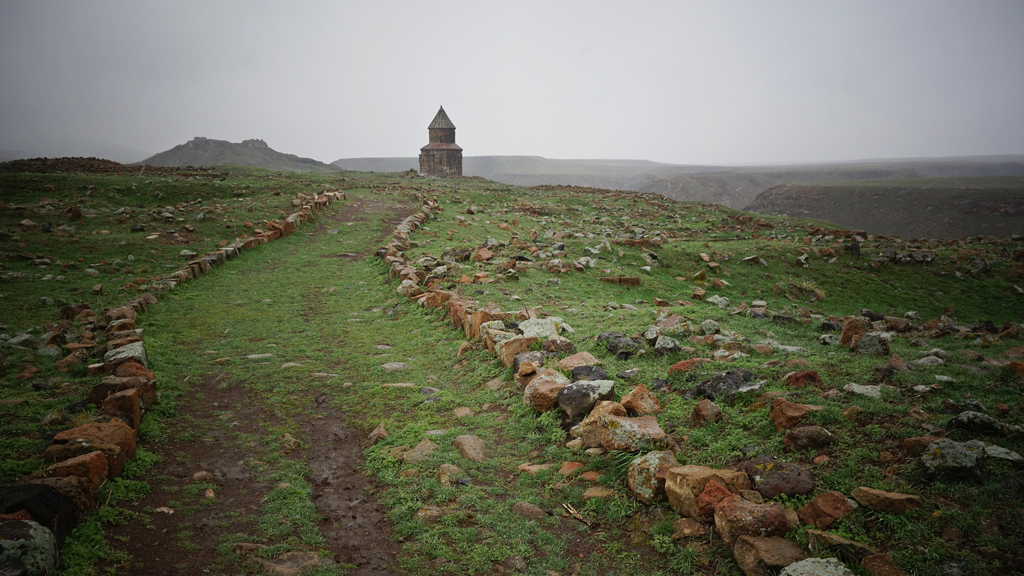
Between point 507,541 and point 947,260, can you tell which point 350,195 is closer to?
point 507,541

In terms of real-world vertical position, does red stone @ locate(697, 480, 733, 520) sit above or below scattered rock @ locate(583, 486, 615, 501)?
above

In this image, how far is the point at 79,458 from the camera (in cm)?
381

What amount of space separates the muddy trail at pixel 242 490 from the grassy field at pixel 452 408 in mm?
28

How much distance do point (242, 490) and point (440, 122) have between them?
61.6m

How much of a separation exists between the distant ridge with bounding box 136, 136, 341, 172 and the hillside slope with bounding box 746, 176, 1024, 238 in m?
85.8

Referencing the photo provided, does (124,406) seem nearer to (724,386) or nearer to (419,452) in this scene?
(419,452)

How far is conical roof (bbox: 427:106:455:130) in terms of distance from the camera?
198ft

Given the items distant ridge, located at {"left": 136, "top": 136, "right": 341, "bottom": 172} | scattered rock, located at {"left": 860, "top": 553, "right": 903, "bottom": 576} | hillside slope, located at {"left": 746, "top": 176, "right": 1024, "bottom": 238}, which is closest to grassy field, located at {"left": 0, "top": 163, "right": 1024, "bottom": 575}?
scattered rock, located at {"left": 860, "top": 553, "right": 903, "bottom": 576}

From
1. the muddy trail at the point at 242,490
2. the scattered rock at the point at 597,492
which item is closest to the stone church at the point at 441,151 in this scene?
the muddy trail at the point at 242,490

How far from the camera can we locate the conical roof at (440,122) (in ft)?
198

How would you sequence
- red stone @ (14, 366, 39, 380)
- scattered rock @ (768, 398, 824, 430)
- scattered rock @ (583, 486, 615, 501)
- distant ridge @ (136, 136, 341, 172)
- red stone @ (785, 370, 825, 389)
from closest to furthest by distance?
scattered rock @ (583, 486, 615, 501) → scattered rock @ (768, 398, 824, 430) → red stone @ (785, 370, 825, 389) → red stone @ (14, 366, 39, 380) → distant ridge @ (136, 136, 341, 172)

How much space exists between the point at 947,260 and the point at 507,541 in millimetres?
18751

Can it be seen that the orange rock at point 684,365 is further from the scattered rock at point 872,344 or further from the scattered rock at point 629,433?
the scattered rock at point 872,344

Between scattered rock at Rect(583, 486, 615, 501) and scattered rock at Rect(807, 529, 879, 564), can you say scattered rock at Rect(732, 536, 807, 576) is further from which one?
scattered rock at Rect(583, 486, 615, 501)
